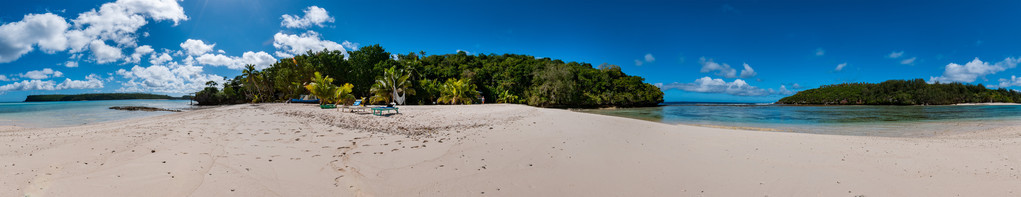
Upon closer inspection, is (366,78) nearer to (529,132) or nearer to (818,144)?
(529,132)

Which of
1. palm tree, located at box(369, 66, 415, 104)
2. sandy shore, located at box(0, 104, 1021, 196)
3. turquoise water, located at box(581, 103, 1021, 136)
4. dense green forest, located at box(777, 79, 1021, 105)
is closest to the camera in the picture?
sandy shore, located at box(0, 104, 1021, 196)

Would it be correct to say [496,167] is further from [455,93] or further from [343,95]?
[455,93]

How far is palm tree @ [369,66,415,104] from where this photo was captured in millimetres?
32938

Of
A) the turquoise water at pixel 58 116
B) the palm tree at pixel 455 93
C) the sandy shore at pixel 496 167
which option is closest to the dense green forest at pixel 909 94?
the palm tree at pixel 455 93

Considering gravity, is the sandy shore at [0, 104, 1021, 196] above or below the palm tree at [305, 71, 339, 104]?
below

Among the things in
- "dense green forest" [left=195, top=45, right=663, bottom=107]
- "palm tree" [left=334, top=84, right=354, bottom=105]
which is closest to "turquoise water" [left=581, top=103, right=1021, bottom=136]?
"dense green forest" [left=195, top=45, right=663, bottom=107]

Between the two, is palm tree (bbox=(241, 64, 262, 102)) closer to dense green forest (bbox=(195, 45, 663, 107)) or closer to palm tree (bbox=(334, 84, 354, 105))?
dense green forest (bbox=(195, 45, 663, 107))

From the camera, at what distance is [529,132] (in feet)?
30.5

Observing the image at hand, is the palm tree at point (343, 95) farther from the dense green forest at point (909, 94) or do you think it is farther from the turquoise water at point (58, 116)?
the dense green forest at point (909, 94)

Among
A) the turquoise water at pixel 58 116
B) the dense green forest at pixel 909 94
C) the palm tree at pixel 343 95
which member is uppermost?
the dense green forest at pixel 909 94

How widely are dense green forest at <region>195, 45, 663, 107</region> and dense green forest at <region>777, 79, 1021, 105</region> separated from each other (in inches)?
1858

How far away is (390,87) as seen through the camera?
33469 millimetres

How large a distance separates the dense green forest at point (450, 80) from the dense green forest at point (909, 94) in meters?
47.2

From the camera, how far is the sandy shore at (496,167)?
13.3 ft
